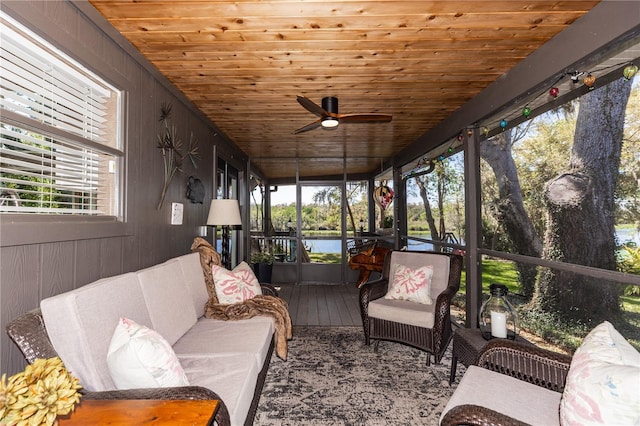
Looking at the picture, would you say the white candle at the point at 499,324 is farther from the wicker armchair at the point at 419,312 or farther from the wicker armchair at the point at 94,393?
the wicker armchair at the point at 94,393

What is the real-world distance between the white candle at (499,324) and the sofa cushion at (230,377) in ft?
5.36

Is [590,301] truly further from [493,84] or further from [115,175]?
[115,175]

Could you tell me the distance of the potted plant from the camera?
6.07 metres

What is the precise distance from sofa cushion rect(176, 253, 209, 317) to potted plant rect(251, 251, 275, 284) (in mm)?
3249

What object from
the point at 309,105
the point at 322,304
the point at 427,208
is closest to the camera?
the point at 309,105

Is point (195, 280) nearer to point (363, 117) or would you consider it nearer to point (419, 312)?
point (419, 312)

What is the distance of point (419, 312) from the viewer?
2852 millimetres

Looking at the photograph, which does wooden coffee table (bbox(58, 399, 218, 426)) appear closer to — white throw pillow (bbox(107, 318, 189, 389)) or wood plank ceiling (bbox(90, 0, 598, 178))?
white throw pillow (bbox(107, 318, 189, 389))

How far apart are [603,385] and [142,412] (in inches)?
60.0

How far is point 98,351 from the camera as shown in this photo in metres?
1.34

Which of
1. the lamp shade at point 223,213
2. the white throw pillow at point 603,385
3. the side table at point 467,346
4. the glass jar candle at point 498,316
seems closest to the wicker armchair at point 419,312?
the side table at point 467,346

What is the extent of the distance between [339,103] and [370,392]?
2848mm

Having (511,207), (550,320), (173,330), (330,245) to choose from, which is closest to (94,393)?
(173,330)

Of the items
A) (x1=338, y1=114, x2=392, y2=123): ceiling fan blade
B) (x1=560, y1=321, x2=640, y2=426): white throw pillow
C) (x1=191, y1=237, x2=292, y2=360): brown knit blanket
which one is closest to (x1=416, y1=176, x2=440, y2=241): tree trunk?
(x1=338, y1=114, x2=392, y2=123): ceiling fan blade
